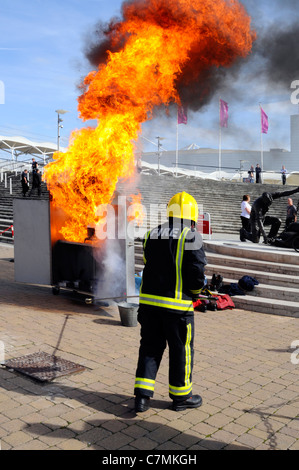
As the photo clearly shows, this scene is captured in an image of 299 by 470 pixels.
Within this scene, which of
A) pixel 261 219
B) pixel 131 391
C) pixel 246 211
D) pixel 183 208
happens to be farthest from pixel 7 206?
pixel 183 208

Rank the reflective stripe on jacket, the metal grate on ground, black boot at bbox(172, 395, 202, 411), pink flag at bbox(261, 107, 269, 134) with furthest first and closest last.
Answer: pink flag at bbox(261, 107, 269, 134)
the metal grate on ground
black boot at bbox(172, 395, 202, 411)
the reflective stripe on jacket

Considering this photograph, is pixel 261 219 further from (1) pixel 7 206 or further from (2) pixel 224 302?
(1) pixel 7 206

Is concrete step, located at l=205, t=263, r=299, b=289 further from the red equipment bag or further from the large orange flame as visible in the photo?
the large orange flame

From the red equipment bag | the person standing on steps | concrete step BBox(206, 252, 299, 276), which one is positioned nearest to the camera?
the red equipment bag

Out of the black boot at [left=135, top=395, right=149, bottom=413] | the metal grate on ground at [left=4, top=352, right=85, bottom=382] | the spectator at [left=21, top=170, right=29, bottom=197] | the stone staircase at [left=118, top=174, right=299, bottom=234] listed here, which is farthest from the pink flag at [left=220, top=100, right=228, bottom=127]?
the black boot at [left=135, top=395, right=149, bottom=413]

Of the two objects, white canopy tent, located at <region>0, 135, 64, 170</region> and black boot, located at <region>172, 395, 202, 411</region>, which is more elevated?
white canopy tent, located at <region>0, 135, 64, 170</region>

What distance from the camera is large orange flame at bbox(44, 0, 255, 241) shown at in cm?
854

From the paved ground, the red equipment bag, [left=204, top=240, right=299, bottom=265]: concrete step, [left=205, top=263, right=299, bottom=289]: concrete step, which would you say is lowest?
the paved ground

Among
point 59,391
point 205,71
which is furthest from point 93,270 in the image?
point 205,71

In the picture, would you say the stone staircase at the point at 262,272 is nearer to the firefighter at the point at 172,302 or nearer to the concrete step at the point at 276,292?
the concrete step at the point at 276,292

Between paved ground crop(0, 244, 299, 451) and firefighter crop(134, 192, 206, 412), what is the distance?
28cm

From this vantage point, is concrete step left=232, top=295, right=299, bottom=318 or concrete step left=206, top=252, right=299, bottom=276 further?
concrete step left=206, top=252, right=299, bottom=276

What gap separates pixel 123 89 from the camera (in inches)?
335

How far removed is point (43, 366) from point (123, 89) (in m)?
5.62
